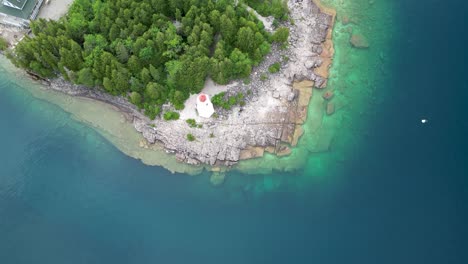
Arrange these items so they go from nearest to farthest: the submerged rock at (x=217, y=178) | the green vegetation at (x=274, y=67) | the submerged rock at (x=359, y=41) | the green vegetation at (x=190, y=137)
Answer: the submerged rock at (x=217, y=178) < the green vegetation at (x=190, y=137) < the green vegetation at (x=274, y=67) < the submerged rock at (x=359, y=41)

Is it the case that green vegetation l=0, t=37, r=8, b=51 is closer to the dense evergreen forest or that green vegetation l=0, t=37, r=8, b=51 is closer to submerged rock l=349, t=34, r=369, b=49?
the dense evergreen forest

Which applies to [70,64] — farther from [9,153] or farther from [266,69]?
[266,69]

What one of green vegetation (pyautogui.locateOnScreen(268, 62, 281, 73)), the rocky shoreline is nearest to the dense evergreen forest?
green vegetation (pyautogui.locateOnScreen(268, 62, 281, 73))

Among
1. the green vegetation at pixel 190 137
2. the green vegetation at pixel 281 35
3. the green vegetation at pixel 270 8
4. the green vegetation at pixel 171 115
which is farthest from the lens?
the green vegetation at pixel 270 8

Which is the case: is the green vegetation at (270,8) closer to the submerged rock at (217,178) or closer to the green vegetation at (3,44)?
the submerged rock at (217,178)

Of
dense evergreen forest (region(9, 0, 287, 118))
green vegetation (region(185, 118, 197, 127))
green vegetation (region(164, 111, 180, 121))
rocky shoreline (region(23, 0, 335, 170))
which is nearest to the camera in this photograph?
dense evergreen forest (region(9, 0, 287, 118))

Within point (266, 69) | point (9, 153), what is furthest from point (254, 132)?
point (9, 153)

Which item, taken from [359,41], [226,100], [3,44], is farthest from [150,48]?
[359,41]

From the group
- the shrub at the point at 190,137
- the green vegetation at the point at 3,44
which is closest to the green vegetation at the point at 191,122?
the shrub at the point at 190,137
